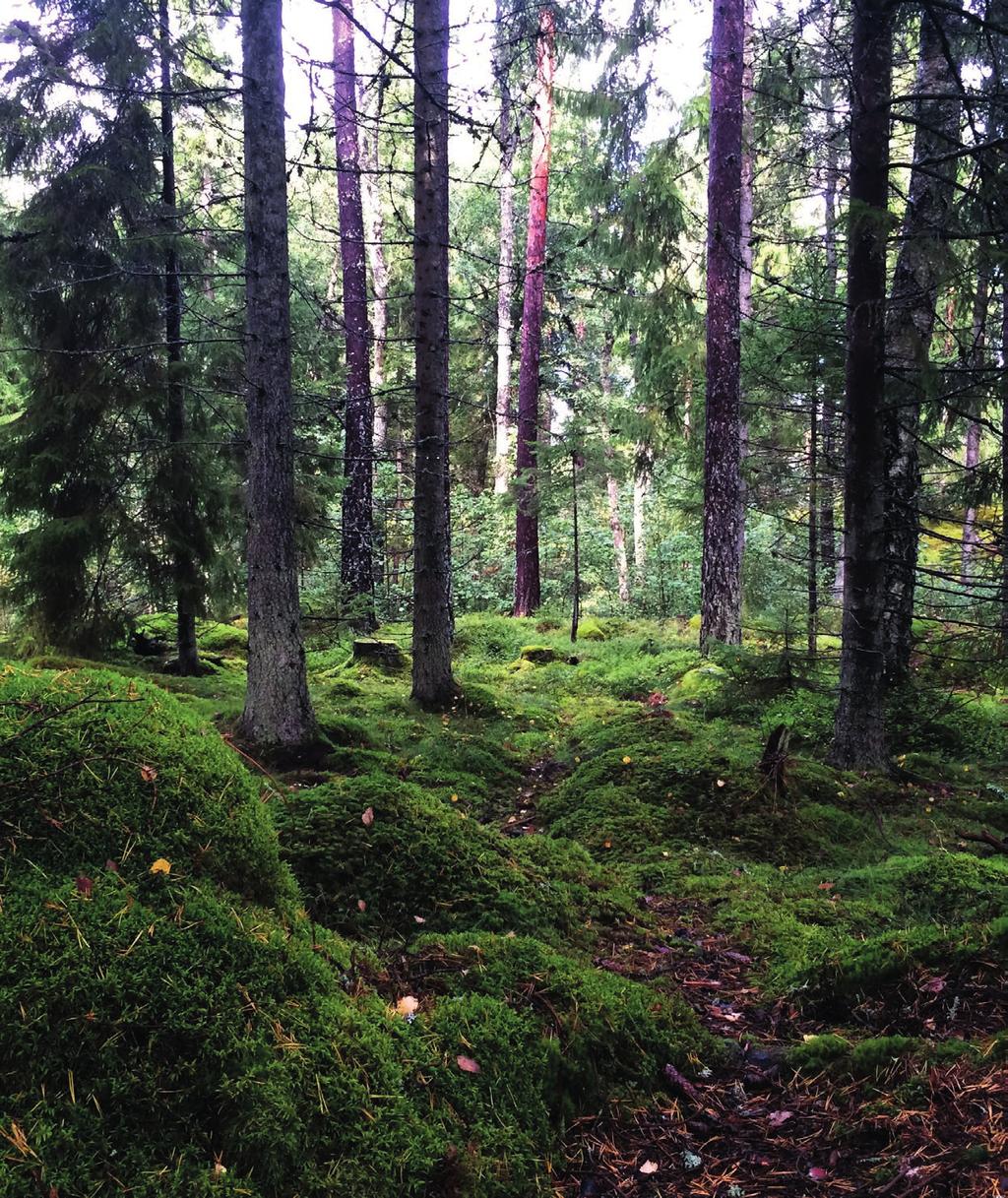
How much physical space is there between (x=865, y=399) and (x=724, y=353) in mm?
5318

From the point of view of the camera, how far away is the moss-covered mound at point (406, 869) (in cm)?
289

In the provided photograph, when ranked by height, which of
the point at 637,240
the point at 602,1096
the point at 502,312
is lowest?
the point at 602,1096

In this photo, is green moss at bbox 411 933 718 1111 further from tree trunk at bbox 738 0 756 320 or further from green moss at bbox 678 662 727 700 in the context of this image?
tree trunk at bbox 738 0 756 320

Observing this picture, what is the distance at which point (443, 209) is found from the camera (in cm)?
878

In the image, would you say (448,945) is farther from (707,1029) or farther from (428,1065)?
(707,1029)

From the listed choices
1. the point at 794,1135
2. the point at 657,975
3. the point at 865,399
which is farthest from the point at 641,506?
the point at 794,1135

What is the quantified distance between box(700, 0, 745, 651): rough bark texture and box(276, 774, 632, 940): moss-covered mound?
8.43 metres

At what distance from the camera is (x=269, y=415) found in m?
6.47

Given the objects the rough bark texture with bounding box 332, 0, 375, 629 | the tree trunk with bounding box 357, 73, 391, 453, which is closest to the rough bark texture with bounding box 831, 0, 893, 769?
the rough bark texture with bounding box 332, 0, 375, 629

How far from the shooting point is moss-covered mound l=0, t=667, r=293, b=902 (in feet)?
6.04

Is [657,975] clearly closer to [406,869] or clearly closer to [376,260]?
[406,869]

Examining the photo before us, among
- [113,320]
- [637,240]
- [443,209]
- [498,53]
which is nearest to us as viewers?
[443,209]

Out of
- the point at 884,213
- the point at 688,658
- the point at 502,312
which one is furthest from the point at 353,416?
the point at 502,312

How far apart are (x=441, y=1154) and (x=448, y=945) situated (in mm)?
914
